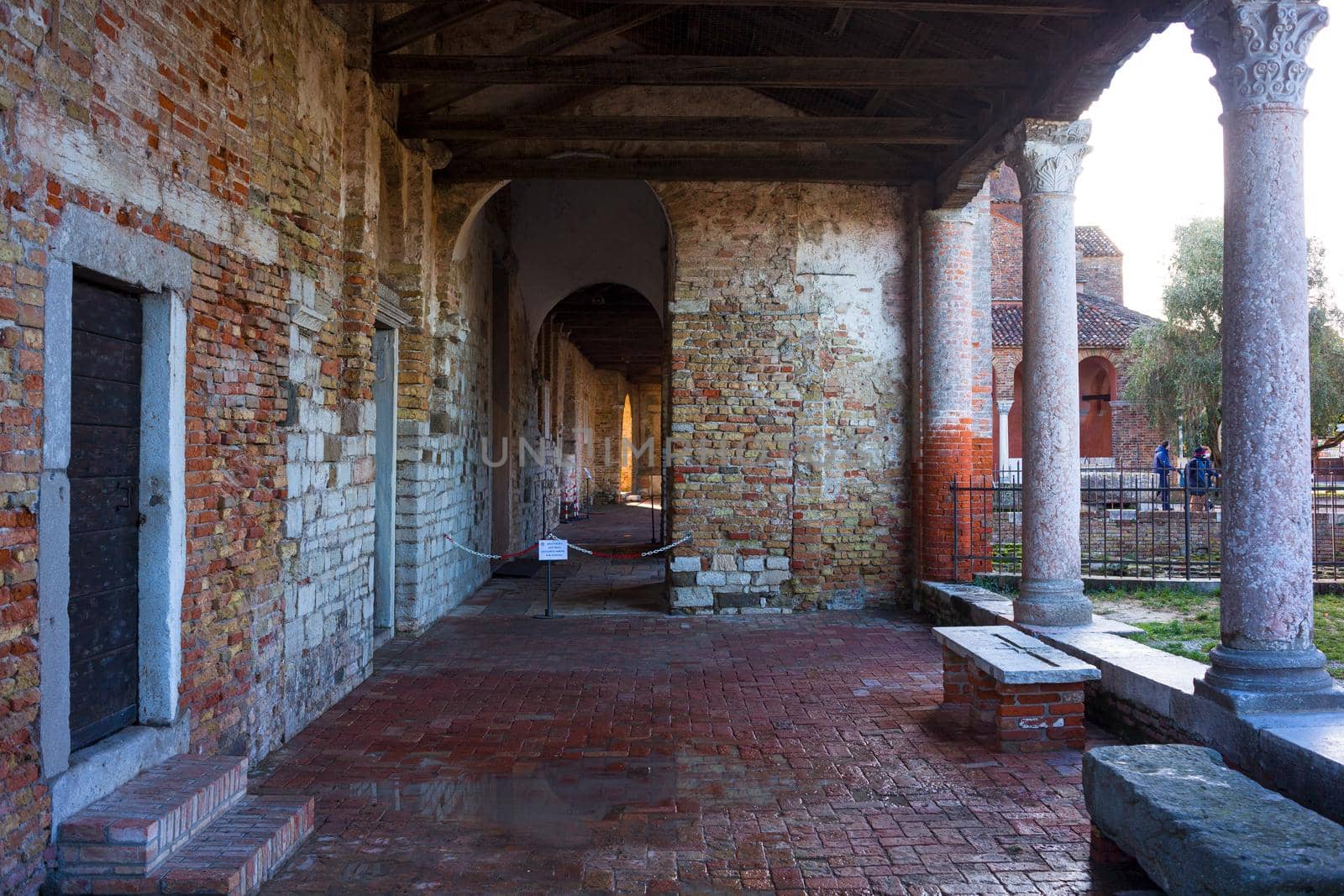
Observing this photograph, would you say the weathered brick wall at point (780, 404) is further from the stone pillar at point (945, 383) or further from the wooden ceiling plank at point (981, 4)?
the wooden ceiling plank at point (981, 4)

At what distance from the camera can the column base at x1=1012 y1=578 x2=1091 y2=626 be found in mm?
6484

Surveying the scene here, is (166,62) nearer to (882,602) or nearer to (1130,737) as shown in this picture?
(1130,737)

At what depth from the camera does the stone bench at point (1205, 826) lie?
2.62 meters

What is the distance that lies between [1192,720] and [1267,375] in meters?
1.67

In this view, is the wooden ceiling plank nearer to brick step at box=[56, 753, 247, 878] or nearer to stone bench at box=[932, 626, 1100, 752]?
stone bench at box=[932, 626, 1100, 752]

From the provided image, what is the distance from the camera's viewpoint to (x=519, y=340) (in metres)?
13.2

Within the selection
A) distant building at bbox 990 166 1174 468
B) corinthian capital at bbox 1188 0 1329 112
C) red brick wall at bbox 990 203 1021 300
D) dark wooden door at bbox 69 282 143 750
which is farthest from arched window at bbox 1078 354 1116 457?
dark wooden door at bbox 69 282 143 750

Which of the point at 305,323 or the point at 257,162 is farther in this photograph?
the point at 305,323

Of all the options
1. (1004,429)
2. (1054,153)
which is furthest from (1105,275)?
(1054,153)

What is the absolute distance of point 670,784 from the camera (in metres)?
4.47

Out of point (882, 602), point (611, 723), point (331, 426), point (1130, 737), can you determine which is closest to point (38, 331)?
point (331, 426)

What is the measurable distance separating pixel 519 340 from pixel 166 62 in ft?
30.3

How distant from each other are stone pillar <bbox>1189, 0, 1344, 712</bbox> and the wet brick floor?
3.73 ft

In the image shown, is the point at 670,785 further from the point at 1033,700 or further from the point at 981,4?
the point at 981,4
